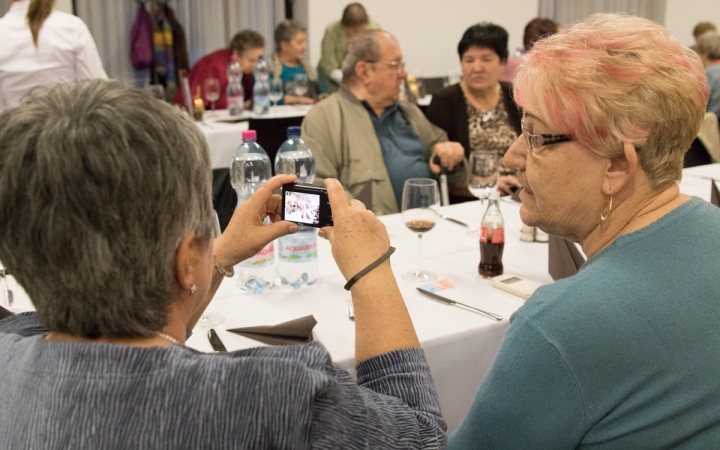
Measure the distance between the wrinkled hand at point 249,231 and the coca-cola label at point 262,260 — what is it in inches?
17.3

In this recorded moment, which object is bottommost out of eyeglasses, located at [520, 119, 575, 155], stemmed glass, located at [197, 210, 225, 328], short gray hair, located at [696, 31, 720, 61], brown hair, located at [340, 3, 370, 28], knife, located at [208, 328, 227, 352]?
stemmed glass, located at [197, 210, 225, 328]

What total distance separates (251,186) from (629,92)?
6.17ft

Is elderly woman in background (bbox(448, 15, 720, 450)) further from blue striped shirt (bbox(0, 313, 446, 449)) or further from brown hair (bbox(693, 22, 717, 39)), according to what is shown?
brown hair (bbox(693, 22, 717, 39))

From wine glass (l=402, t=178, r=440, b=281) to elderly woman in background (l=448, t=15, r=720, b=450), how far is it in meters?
0.72

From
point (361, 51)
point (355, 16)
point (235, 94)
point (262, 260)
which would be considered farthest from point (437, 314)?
point (355, 16)

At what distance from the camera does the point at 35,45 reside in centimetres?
391

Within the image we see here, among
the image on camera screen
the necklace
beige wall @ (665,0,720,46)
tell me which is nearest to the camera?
the necklace

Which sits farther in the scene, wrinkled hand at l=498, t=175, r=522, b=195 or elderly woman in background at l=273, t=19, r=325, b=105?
elderly woman in background at l=273, t=19, r=325, b=105

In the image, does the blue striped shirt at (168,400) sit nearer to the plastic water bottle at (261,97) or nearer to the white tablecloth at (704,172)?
the white tablecloth at (704,172)

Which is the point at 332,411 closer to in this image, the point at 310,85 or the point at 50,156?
the point at 50,156

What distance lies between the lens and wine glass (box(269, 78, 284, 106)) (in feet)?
19.8

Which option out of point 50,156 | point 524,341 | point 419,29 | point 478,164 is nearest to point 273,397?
point 50,156

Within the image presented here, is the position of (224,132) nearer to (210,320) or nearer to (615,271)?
(210,320)

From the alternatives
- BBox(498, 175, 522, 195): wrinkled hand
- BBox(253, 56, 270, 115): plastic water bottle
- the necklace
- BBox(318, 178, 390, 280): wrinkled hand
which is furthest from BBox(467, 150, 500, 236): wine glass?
BBox(253, 56, 270, 115): plastic water bottle
